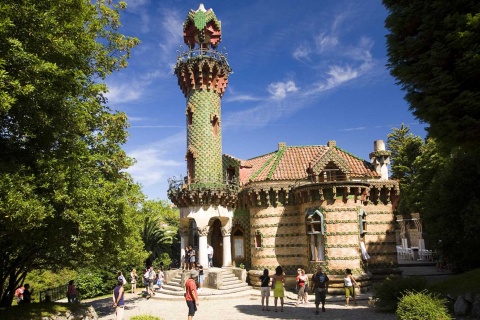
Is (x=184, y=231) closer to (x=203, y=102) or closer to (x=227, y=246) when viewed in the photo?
(x=227, y=246)

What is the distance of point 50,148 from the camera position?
11.5 metres

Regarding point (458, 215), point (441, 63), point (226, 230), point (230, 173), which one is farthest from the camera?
point (230, 173)

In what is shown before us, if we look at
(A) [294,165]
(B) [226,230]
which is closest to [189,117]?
(A) [294,165]

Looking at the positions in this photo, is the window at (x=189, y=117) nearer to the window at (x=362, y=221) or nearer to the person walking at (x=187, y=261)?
the person walking at (x=187, y=261)

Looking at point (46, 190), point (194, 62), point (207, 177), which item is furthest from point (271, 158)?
point (46, 190)

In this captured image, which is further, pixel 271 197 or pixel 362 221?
pixel 271 197

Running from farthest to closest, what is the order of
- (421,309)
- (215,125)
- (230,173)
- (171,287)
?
(230,173) → (215,125) → (171,287) → (421,309)

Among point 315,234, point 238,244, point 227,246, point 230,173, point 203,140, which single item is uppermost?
point 203,140

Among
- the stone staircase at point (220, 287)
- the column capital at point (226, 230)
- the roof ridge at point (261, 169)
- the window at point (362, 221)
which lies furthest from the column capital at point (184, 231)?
the window at point (362, 221)

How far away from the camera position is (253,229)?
79.4 feet

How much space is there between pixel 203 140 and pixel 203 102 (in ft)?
9.00

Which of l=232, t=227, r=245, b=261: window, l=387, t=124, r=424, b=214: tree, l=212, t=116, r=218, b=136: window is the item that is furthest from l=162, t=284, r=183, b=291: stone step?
l=387, t=124, r=424, b=214: tree

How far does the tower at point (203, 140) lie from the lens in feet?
80.2

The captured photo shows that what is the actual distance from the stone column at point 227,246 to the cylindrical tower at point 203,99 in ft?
10.2
